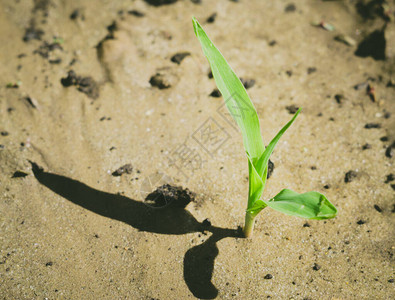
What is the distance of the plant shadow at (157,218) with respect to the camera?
161 centimetres

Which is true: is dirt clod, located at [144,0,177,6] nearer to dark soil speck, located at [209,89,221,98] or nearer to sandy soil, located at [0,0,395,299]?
sandy soil, located at [0,0,395,299]

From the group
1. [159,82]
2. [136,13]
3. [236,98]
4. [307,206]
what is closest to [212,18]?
[136,13]

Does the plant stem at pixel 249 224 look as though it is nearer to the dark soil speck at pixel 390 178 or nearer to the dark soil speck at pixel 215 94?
the dark soil speck at pixel 390 178

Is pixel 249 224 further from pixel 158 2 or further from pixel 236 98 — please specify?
pixel 158 2

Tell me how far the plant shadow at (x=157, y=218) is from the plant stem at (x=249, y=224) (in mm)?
61

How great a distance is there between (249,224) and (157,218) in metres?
0.55

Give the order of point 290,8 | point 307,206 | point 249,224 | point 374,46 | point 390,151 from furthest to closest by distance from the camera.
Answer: point 290,8
point 374,46
point 390,151
point 249,224
point 307,206

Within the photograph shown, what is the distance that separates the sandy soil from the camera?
1.63 metres

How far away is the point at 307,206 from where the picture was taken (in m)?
1.17

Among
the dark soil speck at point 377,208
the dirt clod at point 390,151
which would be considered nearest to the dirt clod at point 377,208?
the dark soil speck at point 377,208

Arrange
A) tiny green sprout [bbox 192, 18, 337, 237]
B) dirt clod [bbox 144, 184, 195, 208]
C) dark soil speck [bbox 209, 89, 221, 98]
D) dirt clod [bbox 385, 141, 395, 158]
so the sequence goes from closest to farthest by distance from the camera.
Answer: tiny green sprout [bbox 192, 18, 337, 237]
dirt clod [bbox 144, 184, 195, 208]
dirt clod [bbox 385, 141, 395, 158]
dark soil speck [bbox 209, 89, 221, 98]

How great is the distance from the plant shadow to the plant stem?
0.20 ft

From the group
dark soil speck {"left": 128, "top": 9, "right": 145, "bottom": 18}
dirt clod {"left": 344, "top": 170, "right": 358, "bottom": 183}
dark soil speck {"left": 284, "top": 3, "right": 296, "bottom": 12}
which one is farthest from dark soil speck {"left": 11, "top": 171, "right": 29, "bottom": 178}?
dark soil speck {"left": 284, "top": 3, "right": 296, "bottom": 12}

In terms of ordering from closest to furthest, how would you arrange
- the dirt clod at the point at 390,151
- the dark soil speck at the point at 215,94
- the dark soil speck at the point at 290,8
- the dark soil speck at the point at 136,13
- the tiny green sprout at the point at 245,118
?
1. the tiny green sprout at the point at 245,118
2. the dirt clod at the point at 390,151
3. the dark soil speck at the point at 215,94
4. the dark soil speck at the point at 136,13
5. the dark soil speck at the point at 290,8
